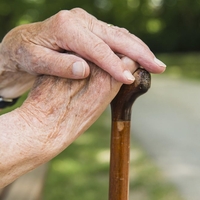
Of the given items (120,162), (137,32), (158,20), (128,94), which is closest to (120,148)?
(120,162)

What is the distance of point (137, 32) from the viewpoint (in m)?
25.7

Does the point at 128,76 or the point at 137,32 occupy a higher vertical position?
the point at 137,32

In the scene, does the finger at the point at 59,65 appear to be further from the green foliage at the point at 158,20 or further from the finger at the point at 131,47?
the green foliage at the point at 158,20

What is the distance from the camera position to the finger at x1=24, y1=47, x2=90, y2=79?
113 centimetres

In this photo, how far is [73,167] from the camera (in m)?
5.18

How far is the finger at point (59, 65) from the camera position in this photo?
1.13 metres

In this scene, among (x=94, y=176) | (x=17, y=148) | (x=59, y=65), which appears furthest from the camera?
(x=94, y=176)

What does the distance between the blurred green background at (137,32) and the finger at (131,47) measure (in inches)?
124

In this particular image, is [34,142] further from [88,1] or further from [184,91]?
[88,1]

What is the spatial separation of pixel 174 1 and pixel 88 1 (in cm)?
559

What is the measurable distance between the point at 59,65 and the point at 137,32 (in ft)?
81.6

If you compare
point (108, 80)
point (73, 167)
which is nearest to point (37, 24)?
point (108, 80)

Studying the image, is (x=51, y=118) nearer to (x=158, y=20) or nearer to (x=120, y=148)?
(x=120, y=148)

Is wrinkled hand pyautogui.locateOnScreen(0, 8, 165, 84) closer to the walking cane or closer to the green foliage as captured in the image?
the walking cane
